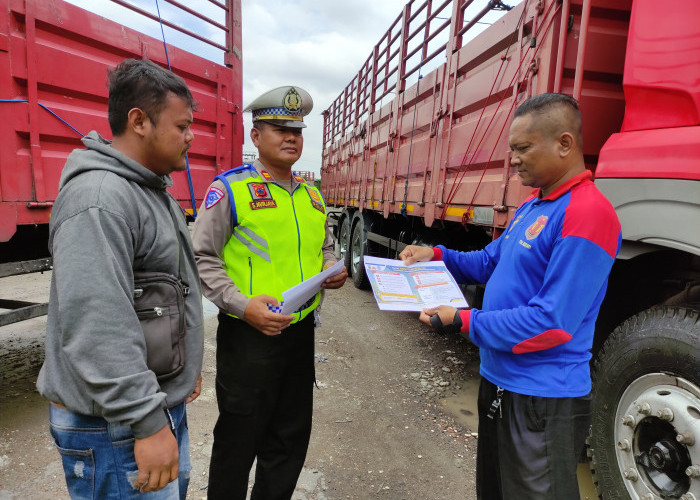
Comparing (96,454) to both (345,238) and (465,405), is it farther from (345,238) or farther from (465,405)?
(345,238)

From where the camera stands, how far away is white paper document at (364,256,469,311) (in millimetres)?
1493

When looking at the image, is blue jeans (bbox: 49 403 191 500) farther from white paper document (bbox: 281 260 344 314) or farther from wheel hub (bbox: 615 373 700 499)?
wheel hub (bbox: 615 373 700 499)

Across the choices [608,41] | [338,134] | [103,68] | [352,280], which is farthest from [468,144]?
[338,134]

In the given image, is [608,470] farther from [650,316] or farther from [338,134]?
[338,134]

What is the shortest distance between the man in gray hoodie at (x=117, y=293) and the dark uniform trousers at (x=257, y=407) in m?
0.49

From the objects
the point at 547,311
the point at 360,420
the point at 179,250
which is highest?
the point at 179,250

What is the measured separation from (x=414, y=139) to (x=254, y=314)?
Result: 309 centimetres

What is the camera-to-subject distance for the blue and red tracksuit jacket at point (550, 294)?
1152 mm

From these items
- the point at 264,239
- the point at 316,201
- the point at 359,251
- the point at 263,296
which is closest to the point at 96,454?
the point at 263,296

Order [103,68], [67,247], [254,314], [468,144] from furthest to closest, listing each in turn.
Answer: [468,144], [103,68], [254,314], [67,247]

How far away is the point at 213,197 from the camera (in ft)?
5.23

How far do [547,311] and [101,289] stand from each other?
1087 mm

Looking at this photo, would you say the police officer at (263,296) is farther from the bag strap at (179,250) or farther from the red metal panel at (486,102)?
the red metal panel at (486,102)

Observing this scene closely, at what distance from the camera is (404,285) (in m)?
1.61
